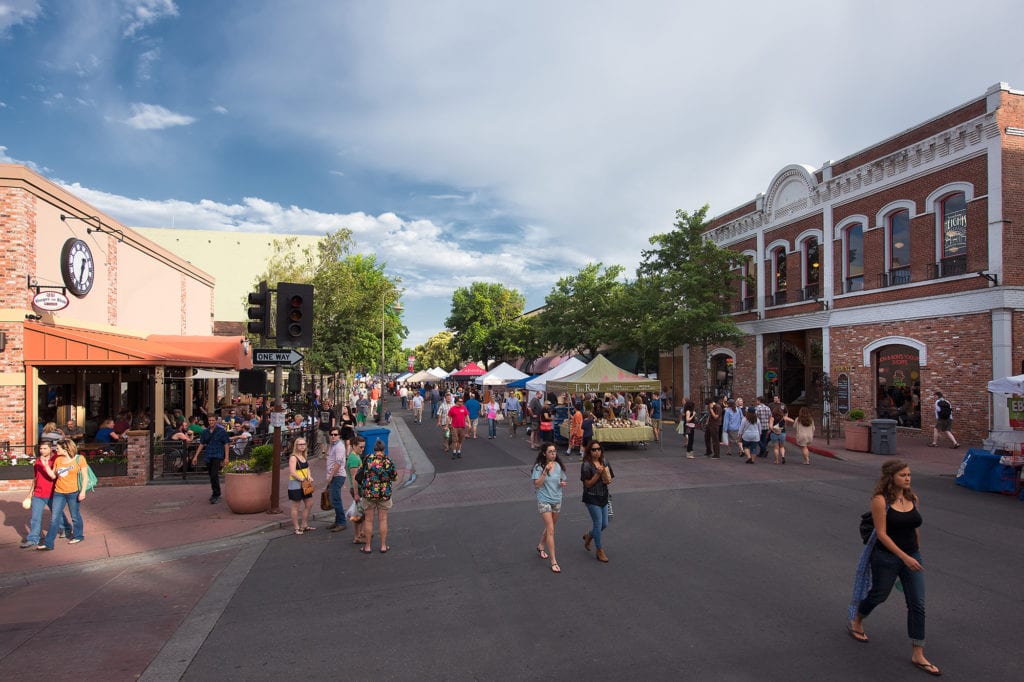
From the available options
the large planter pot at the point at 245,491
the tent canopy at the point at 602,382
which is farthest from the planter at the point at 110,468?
the tent canopy at the point at 602,382

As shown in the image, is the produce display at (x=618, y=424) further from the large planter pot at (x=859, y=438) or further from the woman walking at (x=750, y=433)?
the large planter pot at (x=859, y=438)

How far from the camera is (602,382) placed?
1895 centimetres

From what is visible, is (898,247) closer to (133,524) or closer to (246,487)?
(246,487)

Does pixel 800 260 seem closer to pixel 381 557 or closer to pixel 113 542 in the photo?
pixel 381 557

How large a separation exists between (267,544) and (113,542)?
2.23 m

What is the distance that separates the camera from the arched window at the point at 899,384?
19.4 meters

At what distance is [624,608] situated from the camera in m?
5.87

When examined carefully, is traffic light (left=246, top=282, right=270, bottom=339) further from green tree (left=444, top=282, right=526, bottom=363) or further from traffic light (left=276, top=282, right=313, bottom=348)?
green tree (left=444, top=282, right=526, bottom=363)

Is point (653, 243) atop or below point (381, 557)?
atop

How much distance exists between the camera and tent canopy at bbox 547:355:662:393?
1894 centimetres

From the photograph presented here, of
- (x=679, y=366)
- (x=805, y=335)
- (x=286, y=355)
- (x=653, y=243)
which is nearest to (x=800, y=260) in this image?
(x=805, y=335)

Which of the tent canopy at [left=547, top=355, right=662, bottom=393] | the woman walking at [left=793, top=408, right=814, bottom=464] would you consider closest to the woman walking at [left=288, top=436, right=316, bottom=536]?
the tent canopy at [left=547, top=355, right=662, bottom=393]

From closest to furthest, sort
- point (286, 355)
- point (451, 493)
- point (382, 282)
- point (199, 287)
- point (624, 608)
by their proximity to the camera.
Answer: point (624, 608), point (286, 355), point (451, 493), point (199, 287), point (382, 282)

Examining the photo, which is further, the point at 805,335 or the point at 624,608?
the point at 805,335
